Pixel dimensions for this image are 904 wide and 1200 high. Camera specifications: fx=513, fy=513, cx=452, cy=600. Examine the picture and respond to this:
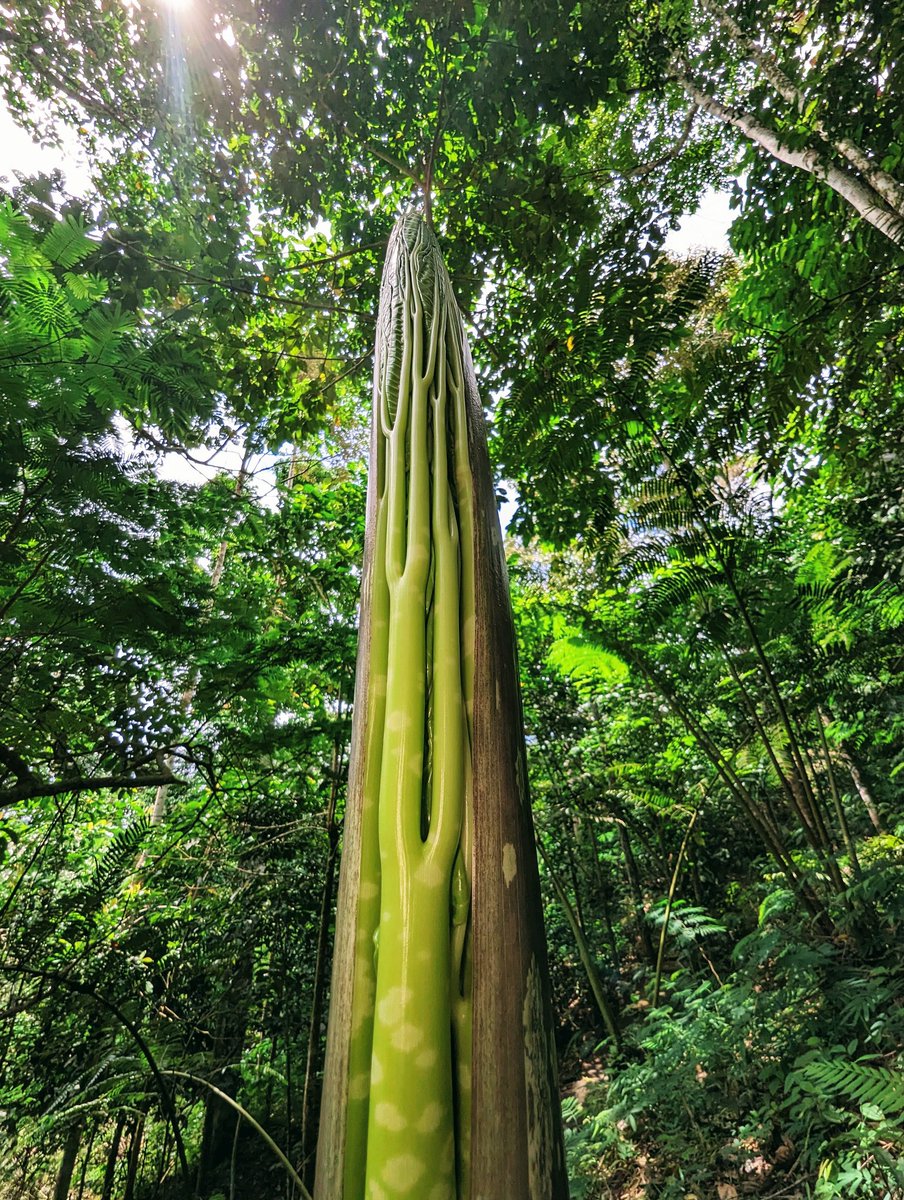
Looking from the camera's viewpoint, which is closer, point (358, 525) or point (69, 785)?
point (69, 785)

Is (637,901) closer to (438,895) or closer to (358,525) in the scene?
(358,525)

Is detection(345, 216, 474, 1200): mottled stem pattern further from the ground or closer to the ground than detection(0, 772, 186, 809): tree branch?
closer to the ground

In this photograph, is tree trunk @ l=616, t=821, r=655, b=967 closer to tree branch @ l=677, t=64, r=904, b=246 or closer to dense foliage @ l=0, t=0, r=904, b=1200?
dense foliage @ l=0, t=0, r=904, b=1200

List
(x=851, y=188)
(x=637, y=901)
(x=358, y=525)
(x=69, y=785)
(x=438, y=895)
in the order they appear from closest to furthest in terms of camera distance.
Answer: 1. (x=438, y=895)
2. (x=69, y=785)
3. (x=851, y=188)
4. (x=358, y=525)
5. (x=637, y=901)

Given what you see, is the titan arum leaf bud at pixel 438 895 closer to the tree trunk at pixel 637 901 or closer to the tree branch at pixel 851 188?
the tree branch at pixel 851 188

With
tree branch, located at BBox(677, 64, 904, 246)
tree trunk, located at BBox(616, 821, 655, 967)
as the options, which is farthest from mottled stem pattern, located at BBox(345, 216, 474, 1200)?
tree trunk, located at BBox(616, 821, 655, 967)

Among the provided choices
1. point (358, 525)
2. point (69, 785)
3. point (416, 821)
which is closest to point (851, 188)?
point (358, 525)

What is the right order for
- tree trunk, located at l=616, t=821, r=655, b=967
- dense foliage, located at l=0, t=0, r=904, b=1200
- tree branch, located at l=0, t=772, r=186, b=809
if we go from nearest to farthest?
1. tree branch, located at l=0, t=772, r=186, b=809
2. dense foliage, located at l=0, t=0, r=904, b=1200
3. tree trunk, located at l=616, t=821, r=655, b=967

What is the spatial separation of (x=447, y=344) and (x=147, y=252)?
69.4 inches

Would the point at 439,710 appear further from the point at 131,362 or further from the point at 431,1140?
the point at 131,362

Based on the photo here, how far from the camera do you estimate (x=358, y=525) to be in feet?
9.65

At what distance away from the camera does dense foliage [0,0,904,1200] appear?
154 centimetres

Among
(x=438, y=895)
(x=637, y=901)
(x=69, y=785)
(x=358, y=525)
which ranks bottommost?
(x=438, y=895)

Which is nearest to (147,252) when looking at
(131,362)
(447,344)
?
(131,362)
